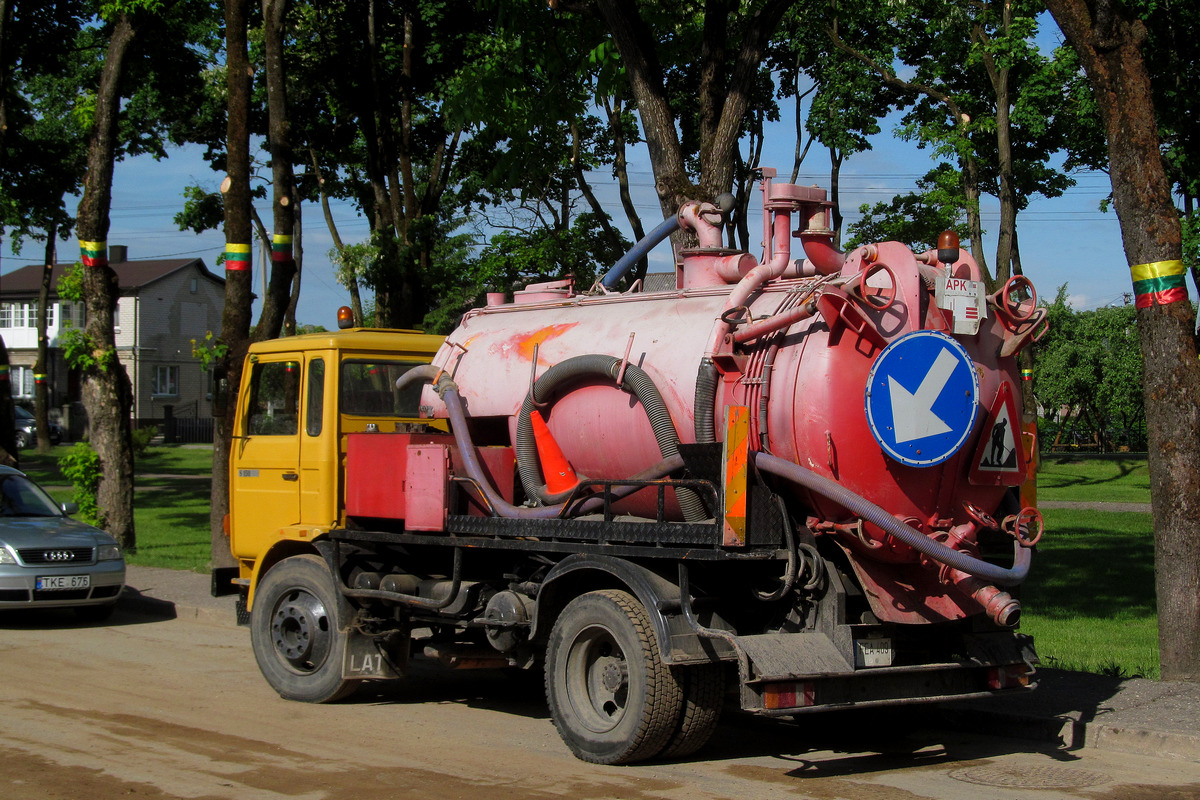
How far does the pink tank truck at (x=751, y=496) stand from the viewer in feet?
21.6

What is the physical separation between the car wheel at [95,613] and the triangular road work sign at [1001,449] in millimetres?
9480

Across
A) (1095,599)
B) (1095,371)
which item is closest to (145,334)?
(1095,371)

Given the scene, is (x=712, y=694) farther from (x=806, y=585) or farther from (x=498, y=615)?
(x=498, y=615)

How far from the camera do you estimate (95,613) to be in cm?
1327

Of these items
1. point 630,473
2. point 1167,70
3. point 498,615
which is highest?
point 1167,70

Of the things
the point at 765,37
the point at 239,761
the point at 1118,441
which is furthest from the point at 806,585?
the point at 1118,441

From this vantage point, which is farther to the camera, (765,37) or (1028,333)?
(765,37)

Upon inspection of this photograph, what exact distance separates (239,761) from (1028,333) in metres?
5.17

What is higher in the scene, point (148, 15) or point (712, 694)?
point (148, 15)

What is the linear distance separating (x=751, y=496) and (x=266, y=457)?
465cm

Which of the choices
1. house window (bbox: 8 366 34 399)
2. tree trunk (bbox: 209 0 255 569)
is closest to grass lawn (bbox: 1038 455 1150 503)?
tree trunk (bbox: 209 0 255 569)

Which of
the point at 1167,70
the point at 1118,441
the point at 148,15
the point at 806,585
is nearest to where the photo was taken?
the point at 806,585

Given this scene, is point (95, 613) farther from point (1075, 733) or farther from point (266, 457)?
point (1075, 733)

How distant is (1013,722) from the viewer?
802cm
